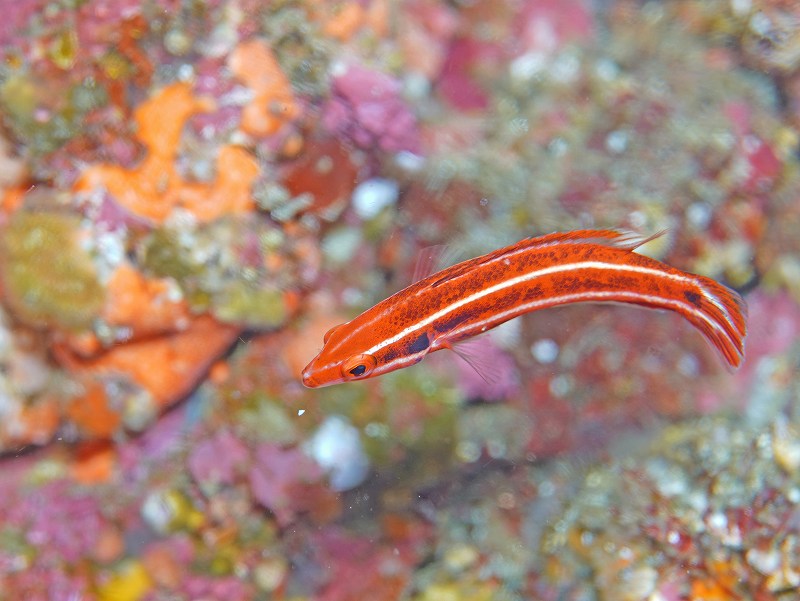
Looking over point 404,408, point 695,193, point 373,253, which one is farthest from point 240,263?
point 695,193

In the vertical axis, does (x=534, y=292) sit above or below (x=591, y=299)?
above

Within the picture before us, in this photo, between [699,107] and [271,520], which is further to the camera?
[699,107]

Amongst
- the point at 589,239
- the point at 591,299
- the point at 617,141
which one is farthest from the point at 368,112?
the point at 591,299

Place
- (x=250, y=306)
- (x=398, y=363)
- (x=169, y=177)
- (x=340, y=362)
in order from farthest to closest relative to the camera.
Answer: (x=250, y=306)
(x=169, y=177)
(x=398, y=363)
(x=340, y=362)

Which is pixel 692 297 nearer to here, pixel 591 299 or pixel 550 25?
pixel 591 299

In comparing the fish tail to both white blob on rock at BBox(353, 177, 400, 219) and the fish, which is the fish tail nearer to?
the fish

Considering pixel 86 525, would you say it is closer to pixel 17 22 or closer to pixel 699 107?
pixel 17 22

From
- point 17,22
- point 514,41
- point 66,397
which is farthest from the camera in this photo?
point 514,41
